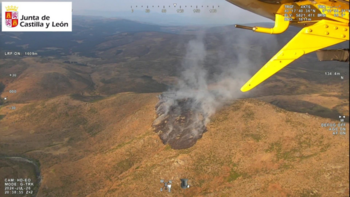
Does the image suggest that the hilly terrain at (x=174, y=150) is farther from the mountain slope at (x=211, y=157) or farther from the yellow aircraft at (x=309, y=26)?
the yellow aircraft at (x=309, y=26)

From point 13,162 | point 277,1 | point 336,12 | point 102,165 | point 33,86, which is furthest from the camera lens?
point 33,86

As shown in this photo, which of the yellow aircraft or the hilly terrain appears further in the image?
the hilly terrain

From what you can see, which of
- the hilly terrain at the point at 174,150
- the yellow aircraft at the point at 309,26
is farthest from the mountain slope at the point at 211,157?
the yellow aircraft at the point at 309,26

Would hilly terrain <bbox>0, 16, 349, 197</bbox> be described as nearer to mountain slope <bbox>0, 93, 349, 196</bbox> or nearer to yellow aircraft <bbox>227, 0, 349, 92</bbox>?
mountain slope <bbox>0, 93, 349, 196</bbox>

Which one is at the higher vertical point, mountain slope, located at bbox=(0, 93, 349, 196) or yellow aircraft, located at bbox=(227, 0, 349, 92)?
yellow aircraft, located at bbox=(227, 0, 349, 92)

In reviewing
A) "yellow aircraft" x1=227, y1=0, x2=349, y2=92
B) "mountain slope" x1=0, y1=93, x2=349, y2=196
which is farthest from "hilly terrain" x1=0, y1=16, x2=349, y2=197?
"yellow aircraft" x1=227, y1=0, x2=349, y2=92

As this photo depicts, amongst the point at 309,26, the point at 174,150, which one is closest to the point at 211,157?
the point at 174,150

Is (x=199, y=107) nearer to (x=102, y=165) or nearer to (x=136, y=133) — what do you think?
(x=136, y=133)

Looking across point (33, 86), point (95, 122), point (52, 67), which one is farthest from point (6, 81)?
point (95, 122)
